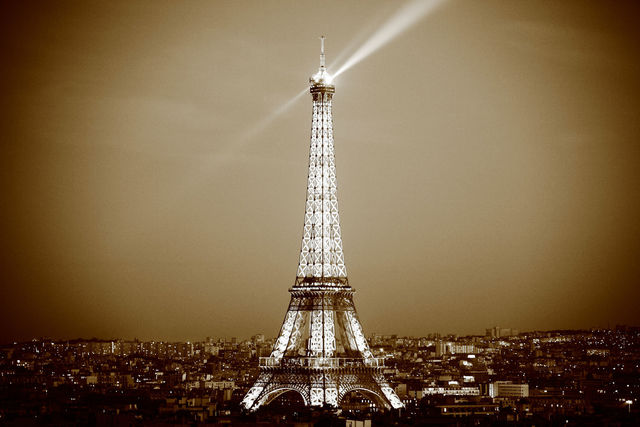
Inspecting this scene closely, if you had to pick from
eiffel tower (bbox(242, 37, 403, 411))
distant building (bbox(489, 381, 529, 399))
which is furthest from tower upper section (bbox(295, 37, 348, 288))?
distant building (bbox(489, 381, 529, 399))

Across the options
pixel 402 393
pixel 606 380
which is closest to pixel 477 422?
pixel 402 393

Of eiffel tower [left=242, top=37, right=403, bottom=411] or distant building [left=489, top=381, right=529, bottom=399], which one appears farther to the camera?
distant building [left=489, top=381, right=529, bottom=399]

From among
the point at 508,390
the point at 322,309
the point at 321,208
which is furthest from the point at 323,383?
the point at 508,390

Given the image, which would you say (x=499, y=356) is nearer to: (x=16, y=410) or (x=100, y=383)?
(x=100, y=383)

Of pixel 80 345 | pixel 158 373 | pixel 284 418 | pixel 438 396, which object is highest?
pixel 80 345

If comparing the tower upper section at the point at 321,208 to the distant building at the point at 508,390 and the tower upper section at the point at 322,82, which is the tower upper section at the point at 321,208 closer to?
the tower upper section at the point at 322,82

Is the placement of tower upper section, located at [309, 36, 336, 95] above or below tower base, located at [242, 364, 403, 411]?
above

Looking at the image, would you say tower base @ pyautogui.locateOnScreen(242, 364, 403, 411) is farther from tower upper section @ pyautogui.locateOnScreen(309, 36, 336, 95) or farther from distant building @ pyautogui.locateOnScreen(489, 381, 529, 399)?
distant building @ pyautogui.locateOnScreen(489, 381, 529, 399)

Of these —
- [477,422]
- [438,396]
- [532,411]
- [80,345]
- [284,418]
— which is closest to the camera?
[284,418]
